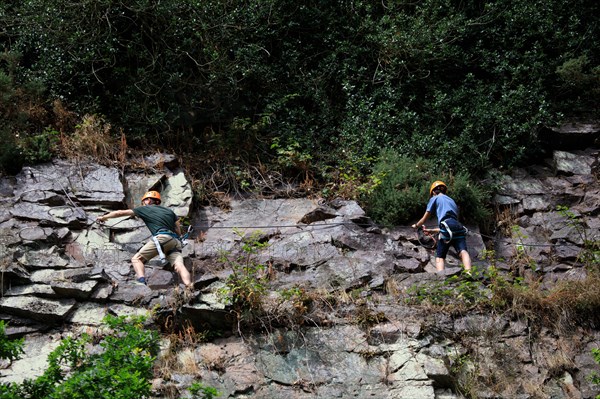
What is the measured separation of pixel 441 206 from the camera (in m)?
11.5

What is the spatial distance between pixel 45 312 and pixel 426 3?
9171 millimetres

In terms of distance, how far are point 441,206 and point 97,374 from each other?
6011mm

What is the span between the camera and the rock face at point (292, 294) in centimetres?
905

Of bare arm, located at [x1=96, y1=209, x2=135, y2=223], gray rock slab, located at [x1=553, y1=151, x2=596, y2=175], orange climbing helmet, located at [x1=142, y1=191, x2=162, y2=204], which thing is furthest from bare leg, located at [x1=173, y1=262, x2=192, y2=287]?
gray rock slab, located at [x1=553, y1=151, x2=596, y2=175]

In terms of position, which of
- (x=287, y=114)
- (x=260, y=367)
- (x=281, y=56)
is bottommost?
(x=260, y=367)

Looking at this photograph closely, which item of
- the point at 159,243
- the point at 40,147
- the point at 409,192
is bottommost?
the point at 159,243

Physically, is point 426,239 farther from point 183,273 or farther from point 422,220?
point 183,273

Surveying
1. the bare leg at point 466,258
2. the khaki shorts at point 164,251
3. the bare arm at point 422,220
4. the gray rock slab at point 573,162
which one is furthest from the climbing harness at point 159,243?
the gray rock slab at point 573,162

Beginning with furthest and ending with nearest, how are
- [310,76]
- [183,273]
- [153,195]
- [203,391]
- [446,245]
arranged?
[310,76], [153,195], [446,245], [183,273], [203,391]

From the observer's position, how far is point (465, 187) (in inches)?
493

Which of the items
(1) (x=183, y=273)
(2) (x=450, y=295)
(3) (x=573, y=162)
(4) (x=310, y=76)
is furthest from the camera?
(4) (x=310, y=76)

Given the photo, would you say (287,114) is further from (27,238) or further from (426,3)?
(27,238)

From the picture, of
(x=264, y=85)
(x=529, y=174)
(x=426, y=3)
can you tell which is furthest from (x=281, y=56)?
(x=529, y=174)

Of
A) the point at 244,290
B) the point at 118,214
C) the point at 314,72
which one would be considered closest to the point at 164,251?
the point at 118,214
